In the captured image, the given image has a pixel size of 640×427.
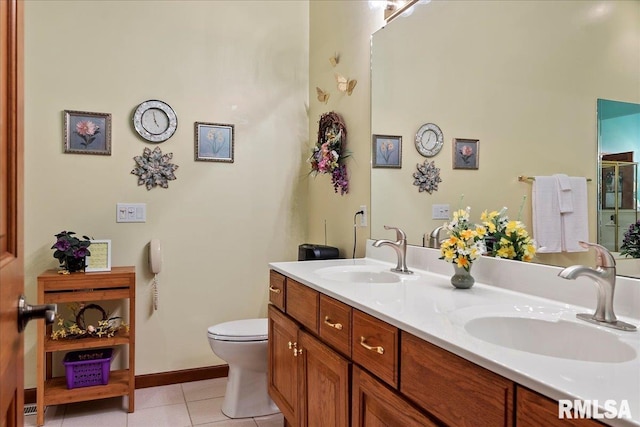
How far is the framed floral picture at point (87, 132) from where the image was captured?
8.87 ft

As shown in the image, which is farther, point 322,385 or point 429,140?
point 429,140

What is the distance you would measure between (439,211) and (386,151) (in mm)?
506

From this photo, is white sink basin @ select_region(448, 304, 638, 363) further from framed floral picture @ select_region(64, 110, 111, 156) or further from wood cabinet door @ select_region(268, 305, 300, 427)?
framed floral picture @ select_region(64, 110, 111, 156)

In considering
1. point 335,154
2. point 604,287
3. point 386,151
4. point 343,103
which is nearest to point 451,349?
point 604,287

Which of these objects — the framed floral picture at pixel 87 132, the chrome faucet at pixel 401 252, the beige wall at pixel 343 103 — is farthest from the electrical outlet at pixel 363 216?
the framed floral picture at pixel 87 132

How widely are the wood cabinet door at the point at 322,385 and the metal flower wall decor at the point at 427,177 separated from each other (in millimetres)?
927

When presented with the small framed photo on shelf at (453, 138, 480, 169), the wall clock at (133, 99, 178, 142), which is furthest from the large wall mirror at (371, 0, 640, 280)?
the wall clock at (133, 99, 178, 142)

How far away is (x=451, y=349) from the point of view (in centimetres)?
99

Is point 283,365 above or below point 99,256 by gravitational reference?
below

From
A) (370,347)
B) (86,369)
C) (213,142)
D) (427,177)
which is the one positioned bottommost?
(86,369)

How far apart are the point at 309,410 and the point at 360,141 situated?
4.96ft

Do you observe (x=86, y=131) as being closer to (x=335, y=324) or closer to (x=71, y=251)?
(x=71, y=251)

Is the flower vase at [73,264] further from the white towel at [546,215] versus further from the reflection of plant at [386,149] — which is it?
the white towel at [546,215]

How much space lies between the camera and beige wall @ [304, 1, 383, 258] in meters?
2.56
